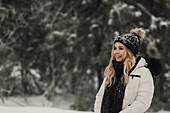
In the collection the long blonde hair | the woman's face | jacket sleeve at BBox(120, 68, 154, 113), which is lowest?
jacket sleeve at BBox(120, 68, 154, 113)

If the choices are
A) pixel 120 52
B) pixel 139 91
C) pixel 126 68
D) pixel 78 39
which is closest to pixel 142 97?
pixel 139 91

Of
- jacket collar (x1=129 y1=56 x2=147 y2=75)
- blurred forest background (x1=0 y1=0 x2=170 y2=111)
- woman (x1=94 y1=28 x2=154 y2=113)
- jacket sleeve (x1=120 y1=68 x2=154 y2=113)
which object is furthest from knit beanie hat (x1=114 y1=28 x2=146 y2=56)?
blurred forest background (x1=0 y1=0 x2=170 y2=111)

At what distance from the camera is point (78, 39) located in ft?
30.8

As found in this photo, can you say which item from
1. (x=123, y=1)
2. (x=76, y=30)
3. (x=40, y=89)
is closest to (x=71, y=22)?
(x=76, y=30)

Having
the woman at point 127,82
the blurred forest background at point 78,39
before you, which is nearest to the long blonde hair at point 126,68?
the woman at point 127,82

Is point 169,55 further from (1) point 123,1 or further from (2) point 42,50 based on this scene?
(2) point 42,50

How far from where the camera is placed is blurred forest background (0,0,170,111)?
8.84 m

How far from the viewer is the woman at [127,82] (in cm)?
223

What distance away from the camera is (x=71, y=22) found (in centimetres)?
977

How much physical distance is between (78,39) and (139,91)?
7264 millimetres

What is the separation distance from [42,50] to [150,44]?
588 centimetres

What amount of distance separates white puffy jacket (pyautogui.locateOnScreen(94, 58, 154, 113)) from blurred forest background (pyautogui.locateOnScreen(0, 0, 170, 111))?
6013 mm

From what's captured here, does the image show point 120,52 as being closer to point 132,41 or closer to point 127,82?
point 132,41

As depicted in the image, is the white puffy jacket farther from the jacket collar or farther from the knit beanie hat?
the knit beanie hat
